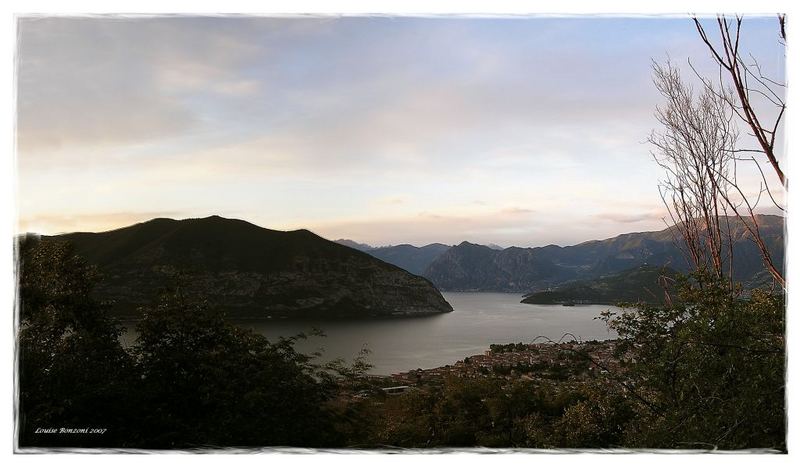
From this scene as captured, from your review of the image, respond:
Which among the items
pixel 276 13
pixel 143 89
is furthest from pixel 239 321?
pixel 276 13

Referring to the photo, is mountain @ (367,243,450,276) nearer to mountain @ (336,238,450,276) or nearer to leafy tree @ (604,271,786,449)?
mountain @ (336,238,450,276)

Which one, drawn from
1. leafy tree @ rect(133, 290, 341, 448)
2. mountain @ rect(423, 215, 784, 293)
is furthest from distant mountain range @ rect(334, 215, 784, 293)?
leafy tree @ rect(133, 290, 341, 448)

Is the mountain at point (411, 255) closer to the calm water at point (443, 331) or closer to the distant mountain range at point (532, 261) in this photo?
the distant mountain range at point (532, 261)

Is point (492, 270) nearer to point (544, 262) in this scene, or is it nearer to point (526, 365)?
point (544, 262)
